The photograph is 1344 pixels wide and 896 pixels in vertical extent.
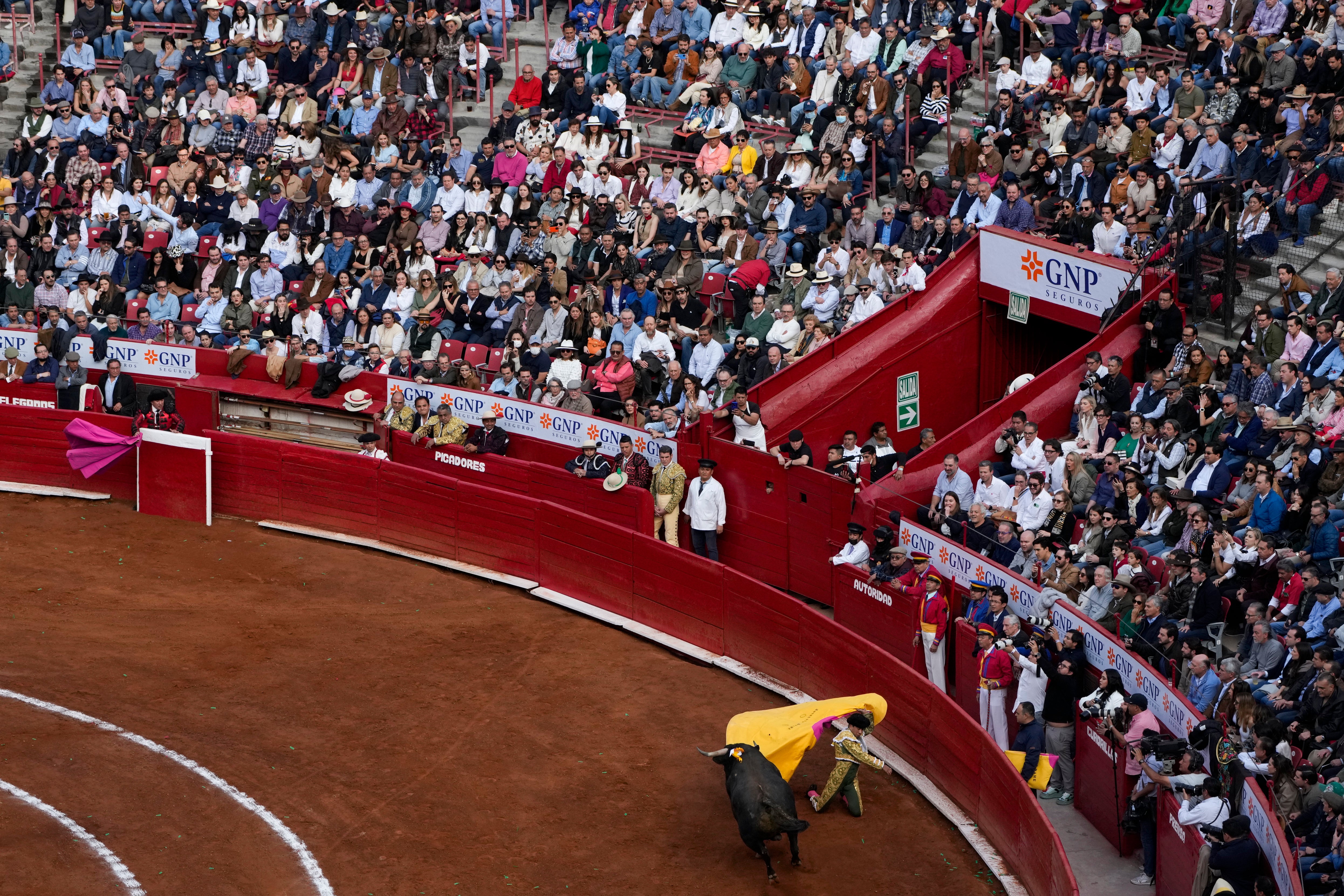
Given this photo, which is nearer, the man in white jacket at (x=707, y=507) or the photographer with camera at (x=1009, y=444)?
the photographer with camera at (x=1009, y=444)

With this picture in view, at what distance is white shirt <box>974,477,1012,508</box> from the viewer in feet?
68.3

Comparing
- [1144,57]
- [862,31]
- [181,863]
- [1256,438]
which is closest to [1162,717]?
[1256,438]

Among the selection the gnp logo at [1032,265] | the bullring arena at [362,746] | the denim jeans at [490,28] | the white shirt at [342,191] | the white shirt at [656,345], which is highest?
the denim jeans at [490,28]

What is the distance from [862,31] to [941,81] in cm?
168

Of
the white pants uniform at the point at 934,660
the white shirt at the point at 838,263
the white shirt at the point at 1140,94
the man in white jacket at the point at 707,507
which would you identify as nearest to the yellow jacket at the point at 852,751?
the white pants uniform at the point at 934,660

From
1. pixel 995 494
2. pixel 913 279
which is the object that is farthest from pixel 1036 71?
pixel 995 494

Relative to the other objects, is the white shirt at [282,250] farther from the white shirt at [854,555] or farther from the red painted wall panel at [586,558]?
the white shirt at [854,555]

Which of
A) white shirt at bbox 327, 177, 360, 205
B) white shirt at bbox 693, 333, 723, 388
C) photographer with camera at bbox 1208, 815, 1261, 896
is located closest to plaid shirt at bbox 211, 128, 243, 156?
white shirt at bbox 327, 177, 360, 205

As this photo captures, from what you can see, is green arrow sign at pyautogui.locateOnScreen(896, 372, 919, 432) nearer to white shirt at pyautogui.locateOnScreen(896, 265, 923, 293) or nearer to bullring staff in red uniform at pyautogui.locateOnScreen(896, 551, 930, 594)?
white shirt at pyautogui.locateOnScreen(896, 265, 923, 293)

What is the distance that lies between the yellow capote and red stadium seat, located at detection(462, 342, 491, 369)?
9705mm

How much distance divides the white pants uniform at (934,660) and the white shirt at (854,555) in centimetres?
159

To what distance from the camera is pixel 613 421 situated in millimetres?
23625

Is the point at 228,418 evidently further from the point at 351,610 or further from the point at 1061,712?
the point at 1061,712

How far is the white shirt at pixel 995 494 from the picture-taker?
68.3 ft
